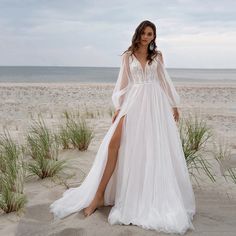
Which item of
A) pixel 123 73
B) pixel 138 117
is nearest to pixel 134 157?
pixel 138 117

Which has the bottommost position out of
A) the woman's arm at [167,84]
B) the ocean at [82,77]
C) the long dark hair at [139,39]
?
the ocean at [82,77]

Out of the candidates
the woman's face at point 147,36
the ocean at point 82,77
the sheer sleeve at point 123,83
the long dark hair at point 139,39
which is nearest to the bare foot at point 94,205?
the sheer sleeve at point 123,83

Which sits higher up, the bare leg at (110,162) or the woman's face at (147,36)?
the woman's face at (147,36)

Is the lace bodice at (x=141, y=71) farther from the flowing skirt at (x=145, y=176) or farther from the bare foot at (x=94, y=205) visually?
the bare foot at (x=94, y=205)

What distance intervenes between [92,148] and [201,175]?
1884 mm

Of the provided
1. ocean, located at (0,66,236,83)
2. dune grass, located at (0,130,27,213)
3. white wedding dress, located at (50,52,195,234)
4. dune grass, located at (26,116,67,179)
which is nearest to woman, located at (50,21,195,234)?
white wedding dress, located at (50,52,195,234)

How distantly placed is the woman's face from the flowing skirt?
0.40 metres

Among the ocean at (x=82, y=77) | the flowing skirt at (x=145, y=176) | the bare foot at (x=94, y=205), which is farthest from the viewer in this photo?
the ocean at (x=82, y=77)

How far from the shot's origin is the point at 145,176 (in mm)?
3361

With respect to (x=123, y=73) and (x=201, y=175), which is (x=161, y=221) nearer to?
(x=123, y=73)

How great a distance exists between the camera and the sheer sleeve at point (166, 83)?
3.72 meters

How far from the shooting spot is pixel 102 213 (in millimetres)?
3482

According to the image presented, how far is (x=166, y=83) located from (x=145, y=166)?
869 mm

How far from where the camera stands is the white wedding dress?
3.27 metres
